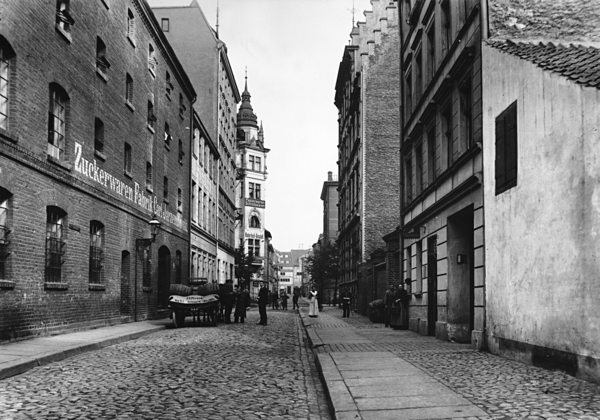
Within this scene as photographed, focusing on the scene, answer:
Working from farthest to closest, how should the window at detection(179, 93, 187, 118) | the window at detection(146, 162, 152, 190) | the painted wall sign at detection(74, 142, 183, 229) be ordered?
the window at detection(179, 93, 187, 118) → the window at detection(146, 162, 152, 190) → the painted wall sign at detection(74, 142, 183, 229)

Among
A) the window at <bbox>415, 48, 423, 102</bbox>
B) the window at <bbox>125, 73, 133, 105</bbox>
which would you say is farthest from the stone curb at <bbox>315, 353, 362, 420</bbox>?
the window at <bbox>125, 73, 133, 105</bbox>

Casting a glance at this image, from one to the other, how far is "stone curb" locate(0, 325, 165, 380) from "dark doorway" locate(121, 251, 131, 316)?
18.1ft

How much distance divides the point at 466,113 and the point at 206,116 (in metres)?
31.8

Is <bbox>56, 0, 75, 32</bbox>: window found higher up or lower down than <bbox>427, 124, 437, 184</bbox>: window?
higher up

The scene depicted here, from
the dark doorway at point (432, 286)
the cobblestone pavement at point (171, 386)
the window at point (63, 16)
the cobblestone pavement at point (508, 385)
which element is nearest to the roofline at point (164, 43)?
the window at point (63, 16)

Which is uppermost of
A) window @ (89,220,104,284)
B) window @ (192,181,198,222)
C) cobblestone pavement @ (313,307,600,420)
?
window @ (192,181,198,222)

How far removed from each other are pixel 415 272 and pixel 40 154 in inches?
454

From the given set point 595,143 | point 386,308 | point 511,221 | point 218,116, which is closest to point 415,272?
point 386,308

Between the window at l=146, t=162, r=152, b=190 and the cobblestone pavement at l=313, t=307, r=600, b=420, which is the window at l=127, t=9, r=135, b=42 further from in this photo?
the cobblestone pavement at l=313, t=307, r=600, b=420

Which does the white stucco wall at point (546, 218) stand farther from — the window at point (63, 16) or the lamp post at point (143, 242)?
the lamp post at point (143, 242)

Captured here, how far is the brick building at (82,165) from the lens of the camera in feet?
44.4

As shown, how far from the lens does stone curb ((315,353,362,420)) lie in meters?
6.07

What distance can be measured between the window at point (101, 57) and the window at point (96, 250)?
480 centimetres

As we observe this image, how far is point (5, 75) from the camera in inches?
525
